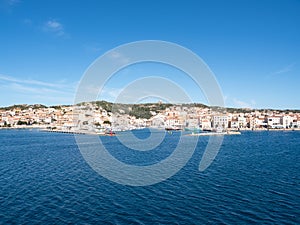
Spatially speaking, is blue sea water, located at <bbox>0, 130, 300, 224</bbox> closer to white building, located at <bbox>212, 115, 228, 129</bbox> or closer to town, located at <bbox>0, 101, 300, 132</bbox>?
town, located at <bbox>0, 101, 300, 132</bbox>

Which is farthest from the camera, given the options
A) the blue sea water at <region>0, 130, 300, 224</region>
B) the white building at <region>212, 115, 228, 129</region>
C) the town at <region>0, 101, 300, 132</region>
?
the white building at <region>212, 115, 228, 129</region>

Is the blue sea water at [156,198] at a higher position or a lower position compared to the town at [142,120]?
lower

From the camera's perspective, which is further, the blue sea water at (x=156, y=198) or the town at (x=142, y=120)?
the town at (x=142, y=120)

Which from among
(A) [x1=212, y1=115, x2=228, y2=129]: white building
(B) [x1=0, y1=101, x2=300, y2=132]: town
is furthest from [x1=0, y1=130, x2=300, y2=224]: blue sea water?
(A) [x1=212, y1=115, x2=228, y2=129]: white building

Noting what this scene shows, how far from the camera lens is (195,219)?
1312cm

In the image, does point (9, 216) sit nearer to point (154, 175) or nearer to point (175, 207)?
point (175, 207)

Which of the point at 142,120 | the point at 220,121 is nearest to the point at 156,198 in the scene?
the point at 220,121

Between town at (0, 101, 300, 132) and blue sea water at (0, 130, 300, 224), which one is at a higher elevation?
town at (0, 101, 300, 132)

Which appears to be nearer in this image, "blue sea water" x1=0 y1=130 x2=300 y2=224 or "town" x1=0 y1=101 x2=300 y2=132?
"blue sea water" x1=0 y1=130 x2=300 y2=224

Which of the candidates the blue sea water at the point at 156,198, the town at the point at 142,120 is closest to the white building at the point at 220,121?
the town at the point at 142,120

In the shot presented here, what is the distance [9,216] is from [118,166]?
14.1 metres

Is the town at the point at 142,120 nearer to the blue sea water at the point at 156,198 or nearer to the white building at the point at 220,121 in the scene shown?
the white building at the point at 220,121

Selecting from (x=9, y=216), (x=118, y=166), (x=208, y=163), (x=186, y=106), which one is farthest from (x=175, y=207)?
(x=186, y=106)

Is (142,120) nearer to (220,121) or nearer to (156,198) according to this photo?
(220,121)
